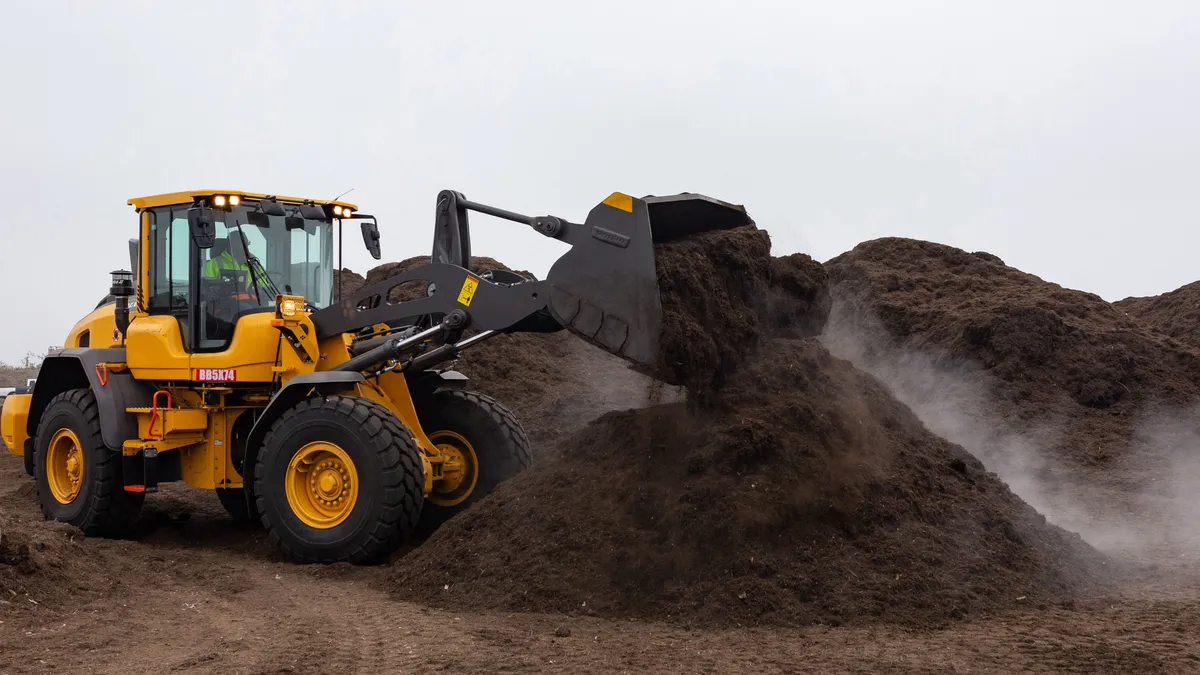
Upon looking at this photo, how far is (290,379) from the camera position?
8.95 meters

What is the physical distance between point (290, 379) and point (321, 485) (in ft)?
2.98

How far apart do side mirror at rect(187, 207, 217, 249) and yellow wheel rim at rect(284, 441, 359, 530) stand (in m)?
1.88

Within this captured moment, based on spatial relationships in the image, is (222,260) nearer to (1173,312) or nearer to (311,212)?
(311,212)

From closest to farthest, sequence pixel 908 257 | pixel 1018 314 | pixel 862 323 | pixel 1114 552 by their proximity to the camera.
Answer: pixel 1114 552 → pixel 1018 314 → pixel 862 323 → pixel 908 257

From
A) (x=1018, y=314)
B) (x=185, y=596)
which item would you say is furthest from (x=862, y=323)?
(x=185, y=596)

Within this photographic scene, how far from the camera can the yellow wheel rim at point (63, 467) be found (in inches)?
397

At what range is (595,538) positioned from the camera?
7367mm

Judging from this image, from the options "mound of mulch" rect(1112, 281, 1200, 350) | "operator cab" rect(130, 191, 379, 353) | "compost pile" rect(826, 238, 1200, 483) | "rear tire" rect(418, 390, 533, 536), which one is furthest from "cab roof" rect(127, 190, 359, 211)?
"mound of mulch" rect(1112, 281, 1200, 350)

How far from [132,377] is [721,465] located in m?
5.29

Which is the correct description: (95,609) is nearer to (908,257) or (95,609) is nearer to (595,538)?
(595,538)

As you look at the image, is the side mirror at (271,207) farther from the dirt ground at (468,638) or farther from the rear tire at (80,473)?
the dirt ground at (468,638)

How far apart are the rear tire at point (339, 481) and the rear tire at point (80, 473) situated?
1.80 metres

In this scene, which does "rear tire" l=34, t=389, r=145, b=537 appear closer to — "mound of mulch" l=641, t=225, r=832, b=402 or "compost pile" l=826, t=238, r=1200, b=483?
"mound of mulch" l=641, t=225, r=832, b=402

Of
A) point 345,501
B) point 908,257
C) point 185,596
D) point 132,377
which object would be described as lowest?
point 185,596
